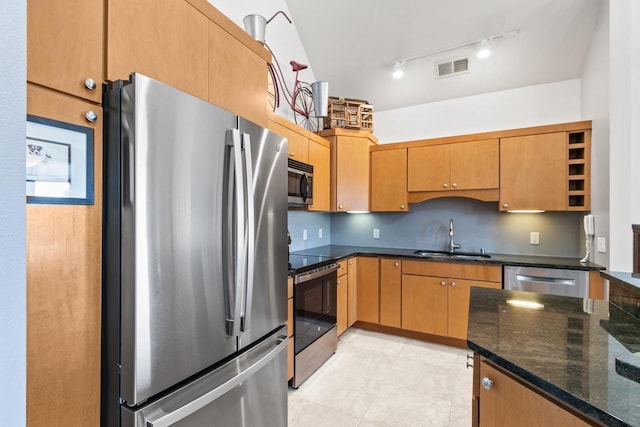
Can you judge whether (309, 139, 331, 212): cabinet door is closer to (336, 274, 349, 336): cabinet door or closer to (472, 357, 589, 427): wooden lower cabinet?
(336, 274, 349, 336): cabinet door

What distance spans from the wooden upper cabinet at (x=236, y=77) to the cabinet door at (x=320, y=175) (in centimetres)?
122

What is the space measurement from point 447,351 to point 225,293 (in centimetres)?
254

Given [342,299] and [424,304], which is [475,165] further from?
[342,299]

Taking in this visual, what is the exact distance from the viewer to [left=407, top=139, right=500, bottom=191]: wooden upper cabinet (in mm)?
3010

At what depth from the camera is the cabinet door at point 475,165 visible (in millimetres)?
2994

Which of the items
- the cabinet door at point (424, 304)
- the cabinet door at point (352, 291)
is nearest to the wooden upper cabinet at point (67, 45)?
the cabinet door at point (352, 291)

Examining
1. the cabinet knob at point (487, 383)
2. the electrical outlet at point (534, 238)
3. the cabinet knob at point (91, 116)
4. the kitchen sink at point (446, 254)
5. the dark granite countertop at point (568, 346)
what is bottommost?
the cabinet knob at point (487, 383)

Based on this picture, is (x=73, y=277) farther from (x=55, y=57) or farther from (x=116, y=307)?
(x=55, y=57)

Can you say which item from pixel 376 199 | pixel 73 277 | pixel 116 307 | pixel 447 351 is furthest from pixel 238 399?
pixel 376 199

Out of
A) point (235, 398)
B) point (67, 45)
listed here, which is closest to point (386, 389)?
point (235, 398)

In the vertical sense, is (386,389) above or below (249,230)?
below

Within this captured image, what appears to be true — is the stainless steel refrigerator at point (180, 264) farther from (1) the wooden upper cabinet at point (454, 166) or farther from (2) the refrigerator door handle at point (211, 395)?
(1) the wooden upper cabinet at point (454, 166)

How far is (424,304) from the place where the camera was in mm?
3012

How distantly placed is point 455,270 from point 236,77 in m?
2.57
